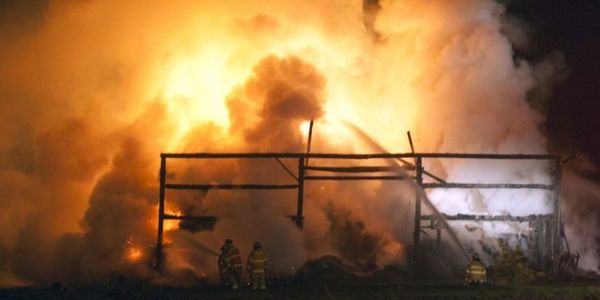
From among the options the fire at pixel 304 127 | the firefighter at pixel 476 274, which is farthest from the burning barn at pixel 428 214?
the firefighter at pixel 476 274

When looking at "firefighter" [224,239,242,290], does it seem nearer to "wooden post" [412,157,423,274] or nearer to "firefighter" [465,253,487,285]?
"wooden post" [412,157,423,274]

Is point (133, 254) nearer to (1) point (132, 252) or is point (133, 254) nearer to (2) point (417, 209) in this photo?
(1) point (132, 252)

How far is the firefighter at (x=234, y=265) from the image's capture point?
22.6 m

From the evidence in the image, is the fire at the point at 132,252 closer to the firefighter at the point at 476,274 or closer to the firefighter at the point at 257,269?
the firefighter at the point at 257,269

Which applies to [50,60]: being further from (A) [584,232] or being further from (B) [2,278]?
(A) [584,232]

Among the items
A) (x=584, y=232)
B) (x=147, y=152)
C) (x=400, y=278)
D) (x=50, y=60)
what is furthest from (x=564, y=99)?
(x=50, y=60)

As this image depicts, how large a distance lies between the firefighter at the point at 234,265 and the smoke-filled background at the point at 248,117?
1.65 meters

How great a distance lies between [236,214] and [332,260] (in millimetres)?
2968

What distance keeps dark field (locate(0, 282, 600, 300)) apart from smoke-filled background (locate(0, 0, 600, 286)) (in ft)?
8.38

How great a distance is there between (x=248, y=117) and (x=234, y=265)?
6123mm

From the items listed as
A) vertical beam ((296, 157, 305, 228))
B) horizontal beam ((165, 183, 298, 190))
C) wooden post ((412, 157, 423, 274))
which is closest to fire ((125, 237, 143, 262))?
horizontal beam ((165, 183, 298, 190))

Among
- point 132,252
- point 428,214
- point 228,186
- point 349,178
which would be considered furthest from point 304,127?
point 132,252

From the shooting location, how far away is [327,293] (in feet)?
68.9

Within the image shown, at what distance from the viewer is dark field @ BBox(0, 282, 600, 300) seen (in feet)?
65.9
